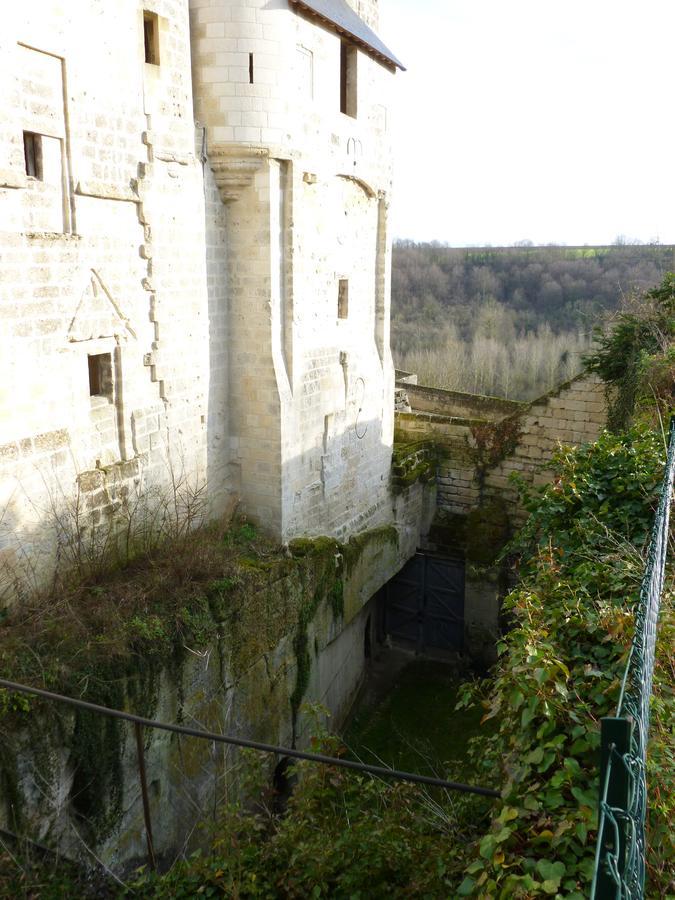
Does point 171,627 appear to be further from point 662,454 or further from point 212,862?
point 662,454

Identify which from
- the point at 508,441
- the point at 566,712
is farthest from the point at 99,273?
the point at 508,441

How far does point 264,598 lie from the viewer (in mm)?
8859

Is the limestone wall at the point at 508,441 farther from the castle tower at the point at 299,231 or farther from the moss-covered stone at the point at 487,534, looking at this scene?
the castle tower at the point at 299,231

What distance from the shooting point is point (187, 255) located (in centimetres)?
911

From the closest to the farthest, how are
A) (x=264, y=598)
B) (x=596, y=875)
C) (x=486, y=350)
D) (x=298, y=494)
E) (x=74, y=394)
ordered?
(x=596, y=875) → (x=74, y=394) → (x=264, y=598) → (x=298, y=494) → (x=486, y=350)

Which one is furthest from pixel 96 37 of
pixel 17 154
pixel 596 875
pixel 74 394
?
pixel 596 875

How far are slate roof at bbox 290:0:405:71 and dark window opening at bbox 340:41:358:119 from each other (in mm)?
195

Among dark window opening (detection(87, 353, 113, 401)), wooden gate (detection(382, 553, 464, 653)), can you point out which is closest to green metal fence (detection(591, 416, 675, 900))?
dark window opening (detection(87, 353, 113, 401))

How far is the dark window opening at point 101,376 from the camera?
816 centimetres

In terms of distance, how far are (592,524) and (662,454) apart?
1.19 meters

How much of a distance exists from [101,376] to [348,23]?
6.51 metres

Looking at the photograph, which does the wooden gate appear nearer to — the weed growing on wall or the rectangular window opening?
the weed growing on wall

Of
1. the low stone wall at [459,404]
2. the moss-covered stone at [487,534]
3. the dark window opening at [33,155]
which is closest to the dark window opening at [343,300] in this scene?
the moss-covered stone at [487,534]

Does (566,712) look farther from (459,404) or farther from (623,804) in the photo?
(459,404)
